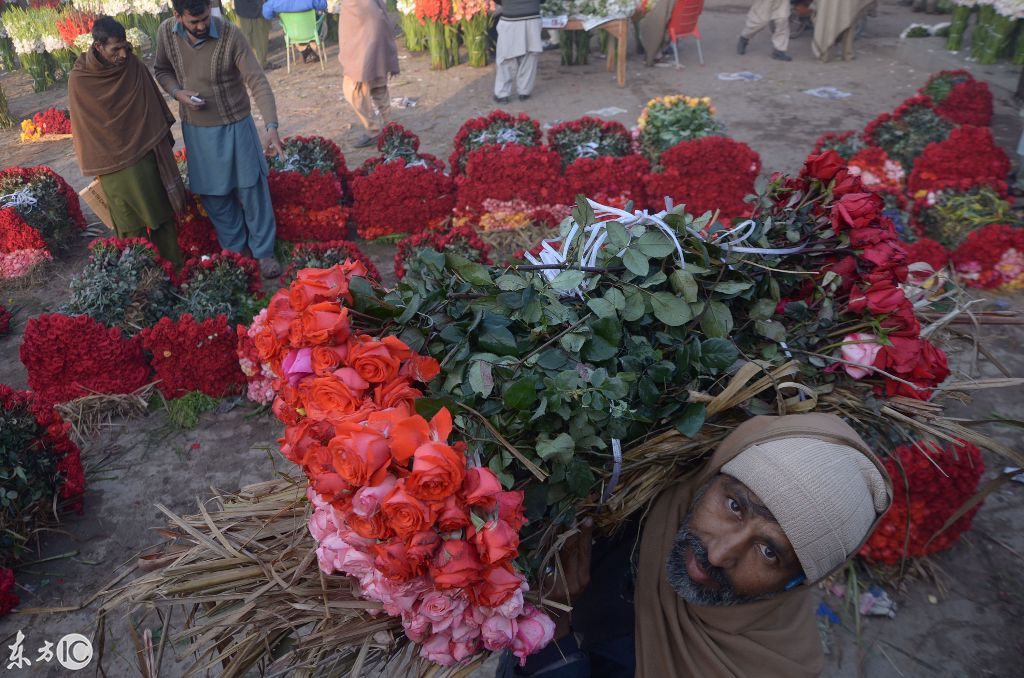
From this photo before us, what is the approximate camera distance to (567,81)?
427 inches

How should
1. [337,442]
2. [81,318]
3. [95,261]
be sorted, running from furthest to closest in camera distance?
[95,261], [81,318], [337,442]

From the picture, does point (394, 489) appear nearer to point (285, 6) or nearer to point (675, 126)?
point (675, 126)

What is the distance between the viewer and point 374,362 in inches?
55.6

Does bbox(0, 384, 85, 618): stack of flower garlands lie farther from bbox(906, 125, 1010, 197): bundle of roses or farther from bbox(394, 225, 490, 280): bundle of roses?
bbox(906, 125, 1010, 197): bundle of roses

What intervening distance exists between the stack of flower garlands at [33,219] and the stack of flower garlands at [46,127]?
3.99 metres

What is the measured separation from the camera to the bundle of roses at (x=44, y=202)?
6.18 meters

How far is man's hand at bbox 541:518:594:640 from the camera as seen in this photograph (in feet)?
5.56

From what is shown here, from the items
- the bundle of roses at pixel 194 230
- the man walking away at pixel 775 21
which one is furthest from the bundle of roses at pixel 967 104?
the bundle of roses at pixel 194 230

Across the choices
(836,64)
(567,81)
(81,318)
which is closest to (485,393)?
(81,318)

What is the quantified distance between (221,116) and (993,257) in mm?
5859

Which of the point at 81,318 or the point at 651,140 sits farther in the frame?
the point at 651,140

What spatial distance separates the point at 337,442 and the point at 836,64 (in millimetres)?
12121

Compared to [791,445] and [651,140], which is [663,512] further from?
[651,140]

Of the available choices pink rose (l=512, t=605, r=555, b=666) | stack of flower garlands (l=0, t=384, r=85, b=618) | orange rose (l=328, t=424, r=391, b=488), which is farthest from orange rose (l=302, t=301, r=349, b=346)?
stack of flower garlands (l=0, t=384, r=85, b=618)
